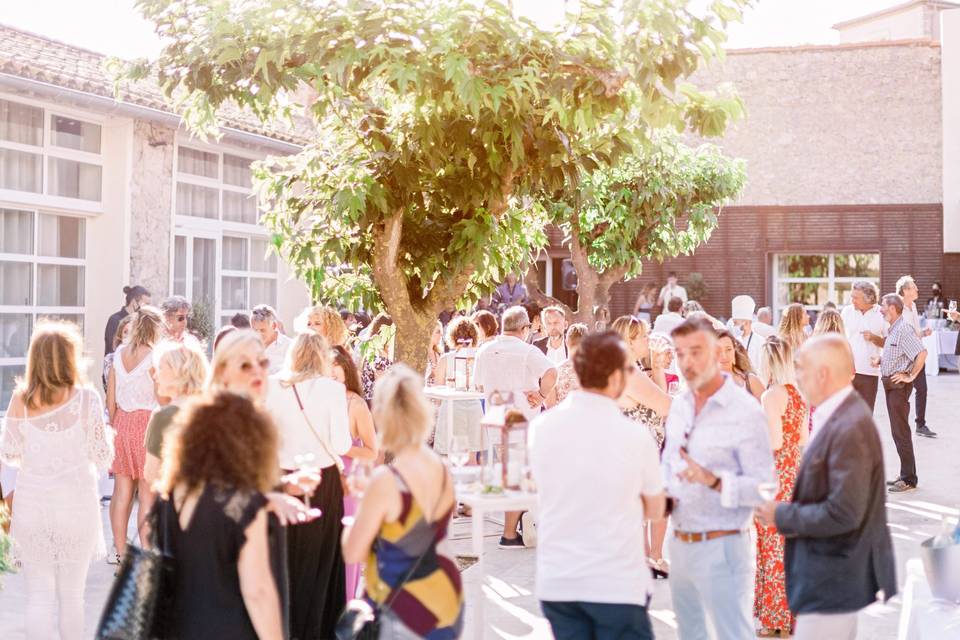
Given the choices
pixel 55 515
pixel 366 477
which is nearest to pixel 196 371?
pixel 55 515

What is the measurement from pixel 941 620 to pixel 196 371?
3.32 metres

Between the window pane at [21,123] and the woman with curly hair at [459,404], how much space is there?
196 inches

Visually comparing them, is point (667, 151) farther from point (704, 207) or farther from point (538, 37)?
point (538, 37)

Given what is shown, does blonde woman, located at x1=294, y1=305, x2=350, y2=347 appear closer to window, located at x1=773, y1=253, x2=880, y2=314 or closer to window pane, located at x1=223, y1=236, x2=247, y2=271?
window pane, located at x1=223, y1=236, x2=247, y2=271

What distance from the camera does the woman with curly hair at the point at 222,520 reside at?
3.67 meters

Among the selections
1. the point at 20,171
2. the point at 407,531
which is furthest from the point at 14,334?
the point at 407,531

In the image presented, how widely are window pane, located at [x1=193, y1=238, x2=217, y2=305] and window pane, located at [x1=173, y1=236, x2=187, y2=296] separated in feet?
0.80

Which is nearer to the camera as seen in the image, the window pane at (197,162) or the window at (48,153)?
the window at (48,153)

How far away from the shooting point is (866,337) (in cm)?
1095

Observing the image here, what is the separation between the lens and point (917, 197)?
28.5 meters

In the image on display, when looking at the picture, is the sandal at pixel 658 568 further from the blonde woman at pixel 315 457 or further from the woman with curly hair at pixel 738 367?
the blonde woman at pixel 315 457

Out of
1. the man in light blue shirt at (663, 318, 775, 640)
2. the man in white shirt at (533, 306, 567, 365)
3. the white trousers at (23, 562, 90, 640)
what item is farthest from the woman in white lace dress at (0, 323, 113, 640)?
the man in white shirt at (533, 306, 567, 365)

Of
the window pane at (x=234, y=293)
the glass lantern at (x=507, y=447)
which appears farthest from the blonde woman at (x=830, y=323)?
the window pane at (x=234, y=293)

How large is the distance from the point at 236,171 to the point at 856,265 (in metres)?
18.4
